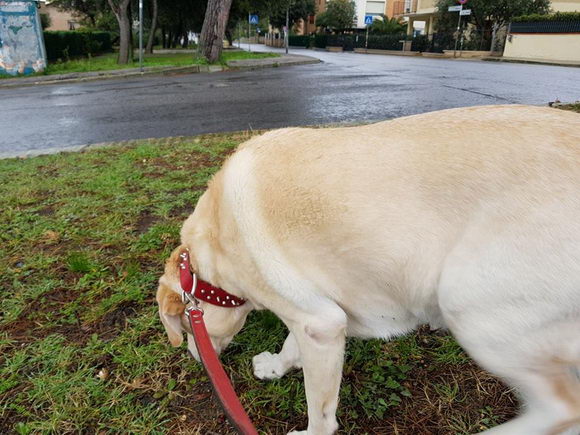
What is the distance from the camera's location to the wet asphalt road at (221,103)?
707 cm

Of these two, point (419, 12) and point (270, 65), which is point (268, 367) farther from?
point (419, 12)

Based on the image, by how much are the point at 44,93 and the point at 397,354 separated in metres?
13.4

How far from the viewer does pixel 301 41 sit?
2344 inches

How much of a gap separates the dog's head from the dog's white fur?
0.86 ft

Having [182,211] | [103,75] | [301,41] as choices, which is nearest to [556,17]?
[103,75]

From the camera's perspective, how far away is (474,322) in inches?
53.3

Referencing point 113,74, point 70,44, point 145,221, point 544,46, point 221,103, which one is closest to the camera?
point 145,221

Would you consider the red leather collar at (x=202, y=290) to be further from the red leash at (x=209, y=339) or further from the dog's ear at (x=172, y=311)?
the dog's ear at (x=172, y=311)

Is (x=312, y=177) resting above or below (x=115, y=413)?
above

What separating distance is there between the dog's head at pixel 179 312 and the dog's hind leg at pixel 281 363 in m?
0.28

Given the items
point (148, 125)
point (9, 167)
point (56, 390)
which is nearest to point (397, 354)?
point (56, 390)

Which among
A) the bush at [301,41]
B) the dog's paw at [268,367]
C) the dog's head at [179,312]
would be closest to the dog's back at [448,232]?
the dog's head at [179,312]

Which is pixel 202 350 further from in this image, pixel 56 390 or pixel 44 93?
pixel 44 93

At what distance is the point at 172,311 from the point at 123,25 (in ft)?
67.6
